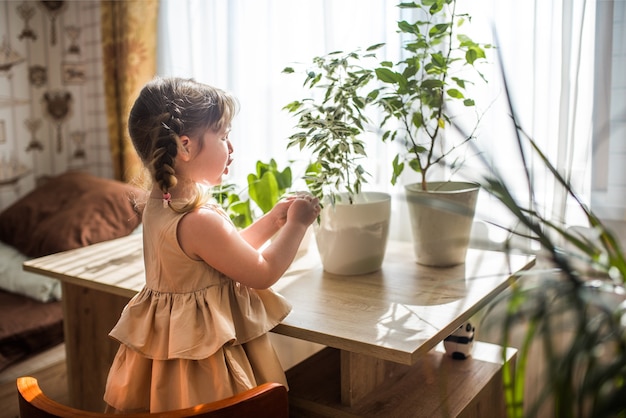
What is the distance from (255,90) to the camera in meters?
2.36

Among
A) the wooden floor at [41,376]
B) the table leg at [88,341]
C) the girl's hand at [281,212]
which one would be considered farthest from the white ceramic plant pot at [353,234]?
the wooden floor at [41,376]

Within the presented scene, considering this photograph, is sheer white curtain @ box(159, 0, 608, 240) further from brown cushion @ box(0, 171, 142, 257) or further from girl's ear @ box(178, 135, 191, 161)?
girl's ear @ box(178, 135, 191, 161)

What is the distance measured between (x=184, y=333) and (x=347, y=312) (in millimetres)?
317

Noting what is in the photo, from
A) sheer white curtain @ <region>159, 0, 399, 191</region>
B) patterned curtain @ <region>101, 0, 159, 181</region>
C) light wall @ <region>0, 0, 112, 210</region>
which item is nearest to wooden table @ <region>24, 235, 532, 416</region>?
sheer white curtain @ <region>159, 0, 399, 191</region>

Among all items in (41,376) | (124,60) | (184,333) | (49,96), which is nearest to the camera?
(184,333)

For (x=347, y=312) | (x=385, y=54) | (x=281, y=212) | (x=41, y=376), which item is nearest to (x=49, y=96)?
(x=41, y=376)

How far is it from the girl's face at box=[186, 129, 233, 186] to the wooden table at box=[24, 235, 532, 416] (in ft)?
1.05

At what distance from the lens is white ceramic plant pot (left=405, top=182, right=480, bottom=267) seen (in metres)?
1.47

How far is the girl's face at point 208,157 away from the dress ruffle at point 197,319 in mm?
212

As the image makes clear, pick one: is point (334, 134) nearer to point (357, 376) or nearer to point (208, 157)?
point (208, 157)

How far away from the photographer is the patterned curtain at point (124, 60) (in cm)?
268

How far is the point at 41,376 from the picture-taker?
204 cm

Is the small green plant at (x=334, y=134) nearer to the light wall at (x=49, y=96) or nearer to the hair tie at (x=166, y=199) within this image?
the hair tie at (x=166, y=199)

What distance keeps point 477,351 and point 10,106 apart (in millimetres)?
2457
